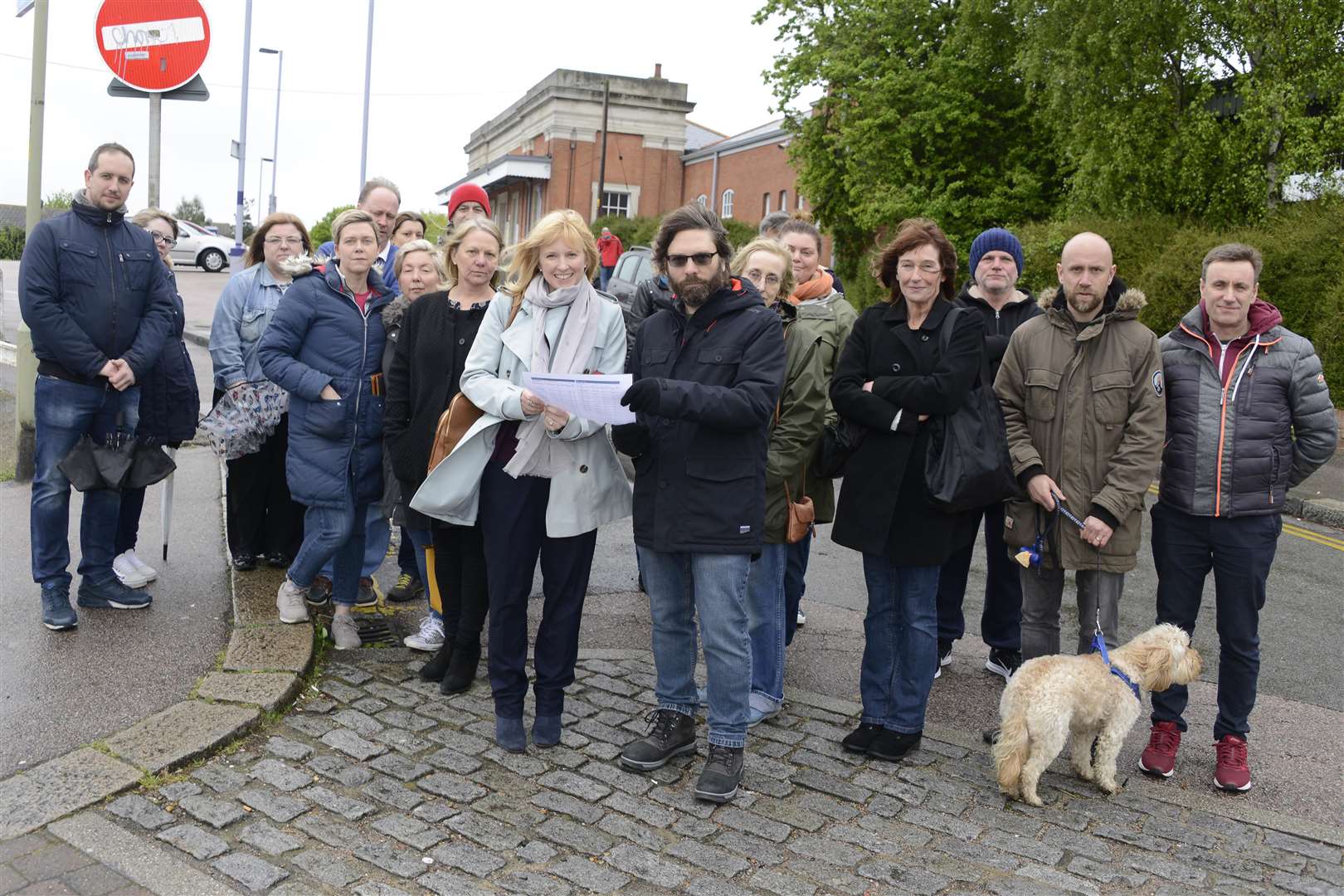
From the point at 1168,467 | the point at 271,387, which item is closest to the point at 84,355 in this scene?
the point at 271,387

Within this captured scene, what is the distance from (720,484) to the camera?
4180 millimetres

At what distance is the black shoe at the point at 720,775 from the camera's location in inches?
164

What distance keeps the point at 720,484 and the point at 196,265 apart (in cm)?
3923

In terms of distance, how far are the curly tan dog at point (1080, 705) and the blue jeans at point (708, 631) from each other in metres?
1.00

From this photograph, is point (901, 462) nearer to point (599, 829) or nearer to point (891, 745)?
point (891, 745)

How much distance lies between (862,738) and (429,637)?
7.15 ft

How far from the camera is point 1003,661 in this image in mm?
5762

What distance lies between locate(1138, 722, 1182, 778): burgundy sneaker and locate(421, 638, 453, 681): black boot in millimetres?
3000

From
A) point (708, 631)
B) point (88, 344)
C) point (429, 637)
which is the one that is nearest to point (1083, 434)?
point (708, 631)

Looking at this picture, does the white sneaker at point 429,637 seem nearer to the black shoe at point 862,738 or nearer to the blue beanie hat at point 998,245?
the black shoe at point 862,738

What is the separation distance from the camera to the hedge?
14.7m

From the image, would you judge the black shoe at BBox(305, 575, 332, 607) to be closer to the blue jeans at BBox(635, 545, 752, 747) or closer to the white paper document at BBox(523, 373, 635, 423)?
the blue jeans at BBox(635, 545, 752, 747)

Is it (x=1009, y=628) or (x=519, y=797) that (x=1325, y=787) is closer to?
(x=1009, y=628)

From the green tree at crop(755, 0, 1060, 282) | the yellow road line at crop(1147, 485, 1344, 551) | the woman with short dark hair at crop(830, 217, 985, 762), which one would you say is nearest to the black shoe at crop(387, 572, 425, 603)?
the woman with short dark hair at crop(830, 217, 985, 762)
